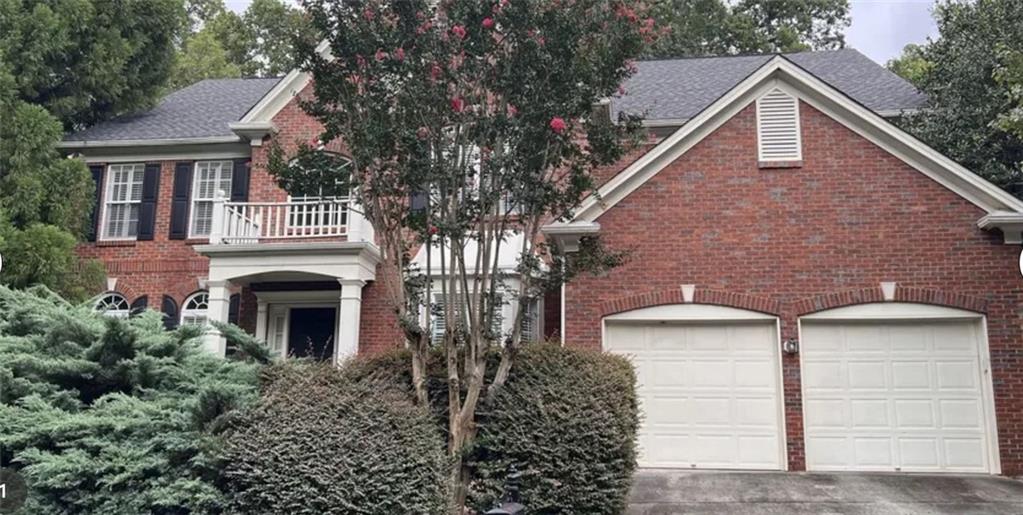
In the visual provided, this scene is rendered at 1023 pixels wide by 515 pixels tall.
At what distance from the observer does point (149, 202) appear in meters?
15.7

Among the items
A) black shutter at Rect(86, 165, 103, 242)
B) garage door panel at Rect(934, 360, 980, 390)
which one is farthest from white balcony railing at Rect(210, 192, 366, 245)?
garage door panel at Rect(934, 360, 980, 390)

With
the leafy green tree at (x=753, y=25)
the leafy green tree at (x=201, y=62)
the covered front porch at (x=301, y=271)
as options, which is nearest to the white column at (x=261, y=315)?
the covered front porch at (x=301, y=271)

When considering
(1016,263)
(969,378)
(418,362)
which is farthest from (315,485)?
(1016,263)

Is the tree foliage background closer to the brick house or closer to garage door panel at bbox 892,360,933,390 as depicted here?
the brick house

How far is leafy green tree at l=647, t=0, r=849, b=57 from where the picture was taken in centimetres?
3183

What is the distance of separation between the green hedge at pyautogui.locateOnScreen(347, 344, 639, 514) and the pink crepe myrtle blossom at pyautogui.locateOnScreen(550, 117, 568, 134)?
7.67ft

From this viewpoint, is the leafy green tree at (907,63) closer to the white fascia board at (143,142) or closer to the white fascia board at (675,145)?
the white fascia board at (675,145)

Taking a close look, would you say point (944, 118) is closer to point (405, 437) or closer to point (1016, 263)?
point (1016, 263)

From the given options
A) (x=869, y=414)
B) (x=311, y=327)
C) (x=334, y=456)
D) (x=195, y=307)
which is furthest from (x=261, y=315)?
(x=869, y=414)

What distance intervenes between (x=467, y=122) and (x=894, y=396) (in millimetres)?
Result: 7014

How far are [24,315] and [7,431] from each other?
187cm

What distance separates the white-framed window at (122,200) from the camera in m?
15.7

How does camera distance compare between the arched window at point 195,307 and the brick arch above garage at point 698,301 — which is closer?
the brick arch above garage at point 698,301

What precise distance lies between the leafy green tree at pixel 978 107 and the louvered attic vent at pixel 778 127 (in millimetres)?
3995
